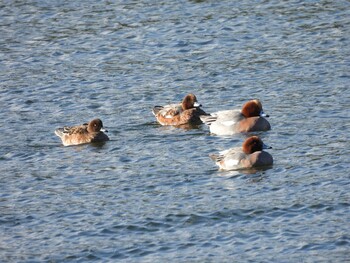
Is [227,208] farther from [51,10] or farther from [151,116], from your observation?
[51,10]

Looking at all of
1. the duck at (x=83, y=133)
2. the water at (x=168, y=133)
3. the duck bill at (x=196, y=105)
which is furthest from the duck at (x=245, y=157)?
the duck bill at (x=196, y=105)

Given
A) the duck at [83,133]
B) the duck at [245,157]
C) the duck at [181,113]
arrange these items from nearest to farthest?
1. the duck at [245,157]
2. the duck at [83,133]
3. the duck at [181,113]

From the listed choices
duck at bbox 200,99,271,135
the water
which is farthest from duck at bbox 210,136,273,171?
duck at bbox 200,99,271,135

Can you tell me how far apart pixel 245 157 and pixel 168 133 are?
9.01 ft

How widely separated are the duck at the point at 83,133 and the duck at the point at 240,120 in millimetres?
1888

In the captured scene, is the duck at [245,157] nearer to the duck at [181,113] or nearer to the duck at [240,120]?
the duck at [240,120]

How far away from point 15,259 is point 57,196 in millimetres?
2457

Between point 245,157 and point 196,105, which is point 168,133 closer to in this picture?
point 196,105

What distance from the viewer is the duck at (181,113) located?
19141 mm

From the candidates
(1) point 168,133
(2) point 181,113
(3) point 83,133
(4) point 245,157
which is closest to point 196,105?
(2) point 181,113

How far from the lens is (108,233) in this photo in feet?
44.0

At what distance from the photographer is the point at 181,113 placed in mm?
19375

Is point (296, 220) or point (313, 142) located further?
point (313, 142)

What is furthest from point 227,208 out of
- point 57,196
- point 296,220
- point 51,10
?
point 51,10
